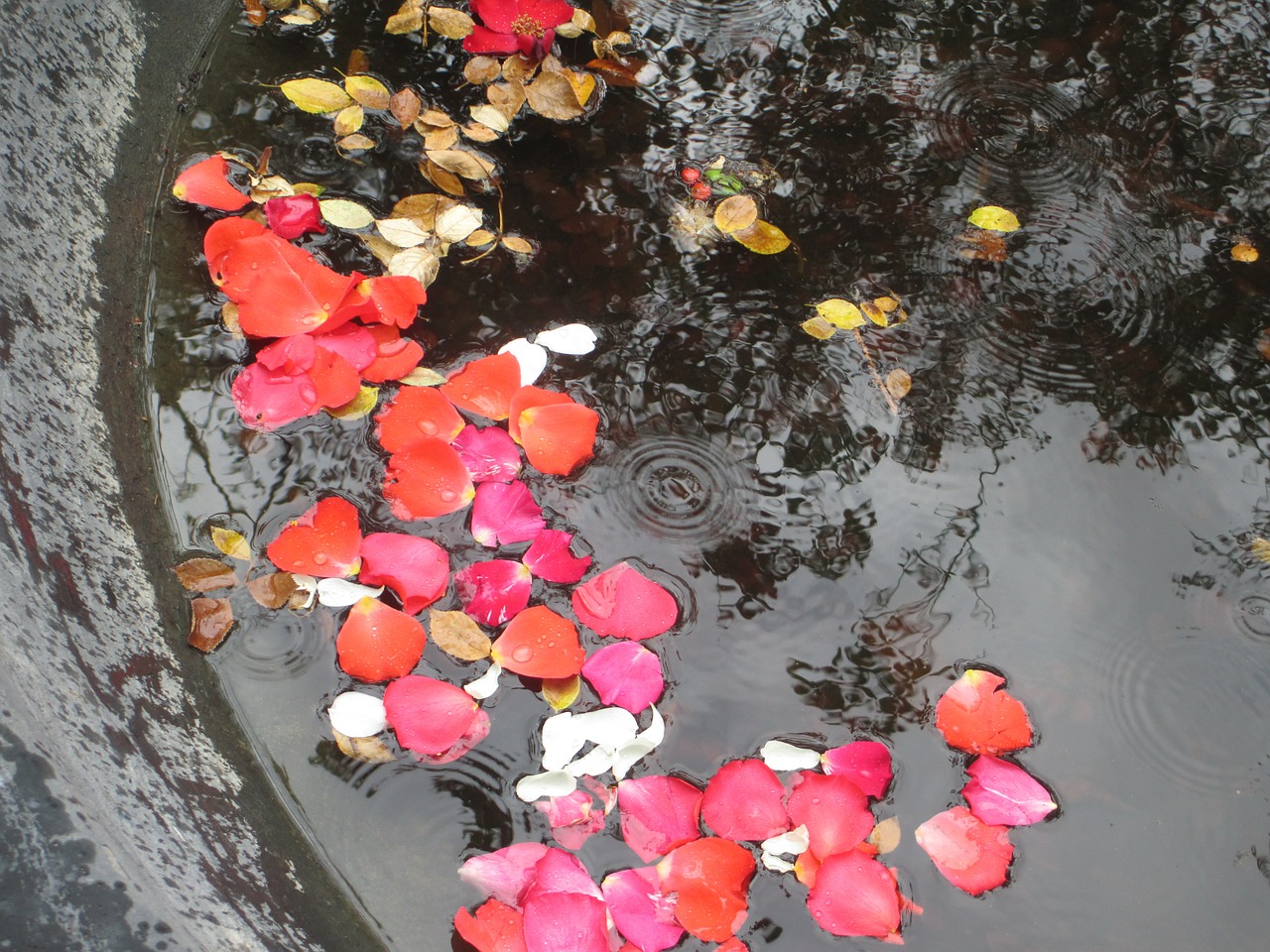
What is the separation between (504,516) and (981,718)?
803 mm

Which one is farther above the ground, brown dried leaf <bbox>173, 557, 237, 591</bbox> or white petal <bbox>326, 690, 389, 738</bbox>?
brown dried leaf <bbox>173, 557, 237, 591</bbox>

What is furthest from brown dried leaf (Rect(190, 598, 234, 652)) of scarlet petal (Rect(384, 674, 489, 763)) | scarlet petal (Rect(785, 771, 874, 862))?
scarlet petal (Rect(785, 771, 874, 862))

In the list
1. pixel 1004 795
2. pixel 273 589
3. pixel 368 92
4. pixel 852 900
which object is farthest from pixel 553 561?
pixel 368 92

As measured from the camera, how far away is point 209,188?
1717 millimetres

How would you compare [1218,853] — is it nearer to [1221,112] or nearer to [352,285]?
[1221,112]

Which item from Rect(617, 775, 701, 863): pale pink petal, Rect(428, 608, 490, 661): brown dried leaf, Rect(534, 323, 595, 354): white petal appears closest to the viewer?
Rect(617, 775, 701, 863): pale pink petal

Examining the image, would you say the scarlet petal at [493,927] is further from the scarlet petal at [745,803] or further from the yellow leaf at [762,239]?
the yellow leaf at [762,239]

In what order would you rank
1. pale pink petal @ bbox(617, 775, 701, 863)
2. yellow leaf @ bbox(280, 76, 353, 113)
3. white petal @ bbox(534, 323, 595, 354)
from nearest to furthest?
1. pale pink petal @ bbox(617, 775, 701, 863)
2. white petal @ bbox(534, 323, 595, 354)
3. yellow leaf @ bbox(280, 76, 353, 113)

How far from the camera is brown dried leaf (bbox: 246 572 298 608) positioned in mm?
1401

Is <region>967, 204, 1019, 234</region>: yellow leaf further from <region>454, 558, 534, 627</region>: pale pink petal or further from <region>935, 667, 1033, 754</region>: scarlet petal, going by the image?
<region>454, 558, 534, 627</region>: pale pink petal

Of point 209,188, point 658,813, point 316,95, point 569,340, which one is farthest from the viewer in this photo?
point 316,95

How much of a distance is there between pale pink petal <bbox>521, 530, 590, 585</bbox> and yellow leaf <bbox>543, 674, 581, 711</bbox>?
159 millimetres

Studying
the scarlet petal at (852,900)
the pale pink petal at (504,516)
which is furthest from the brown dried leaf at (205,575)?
the scarlet petal at (852,900)

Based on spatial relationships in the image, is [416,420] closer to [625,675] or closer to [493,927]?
[625,675]
